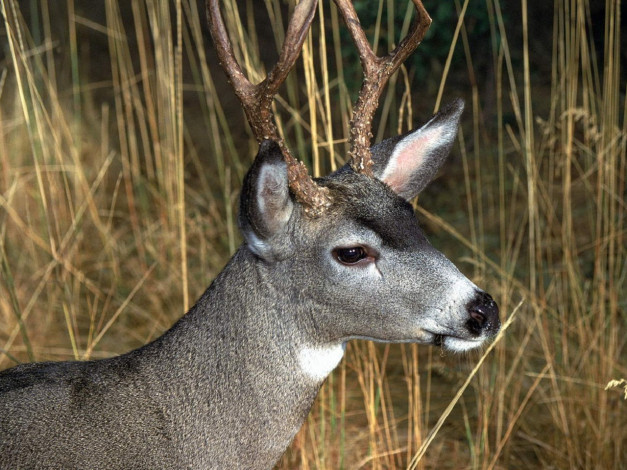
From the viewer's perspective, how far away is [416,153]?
3172 mm

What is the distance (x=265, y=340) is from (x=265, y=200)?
397 mm

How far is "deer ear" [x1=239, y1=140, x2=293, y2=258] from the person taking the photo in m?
2.46

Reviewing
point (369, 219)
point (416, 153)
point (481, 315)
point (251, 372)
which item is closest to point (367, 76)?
point (416, 153)

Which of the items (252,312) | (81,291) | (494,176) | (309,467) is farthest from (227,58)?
(494,176)

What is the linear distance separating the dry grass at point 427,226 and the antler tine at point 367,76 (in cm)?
81

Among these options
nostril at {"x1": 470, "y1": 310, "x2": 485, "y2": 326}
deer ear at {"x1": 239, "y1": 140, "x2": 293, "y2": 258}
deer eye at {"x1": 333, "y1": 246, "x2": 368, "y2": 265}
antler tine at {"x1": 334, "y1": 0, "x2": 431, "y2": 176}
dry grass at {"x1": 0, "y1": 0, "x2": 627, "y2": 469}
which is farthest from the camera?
dry grass at {"x1": 0, "y1": 0, "x2": 627, "y2": 469}

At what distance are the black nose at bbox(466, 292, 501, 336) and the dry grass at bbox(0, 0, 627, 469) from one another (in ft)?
1.81

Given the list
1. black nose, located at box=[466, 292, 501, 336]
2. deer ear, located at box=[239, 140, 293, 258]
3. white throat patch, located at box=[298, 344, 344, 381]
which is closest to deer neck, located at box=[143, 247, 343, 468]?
white throat patch, located at box=[298, 344, 344, 381]

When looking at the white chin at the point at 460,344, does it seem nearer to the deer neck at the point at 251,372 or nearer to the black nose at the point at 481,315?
the black nose at the point at 481,315

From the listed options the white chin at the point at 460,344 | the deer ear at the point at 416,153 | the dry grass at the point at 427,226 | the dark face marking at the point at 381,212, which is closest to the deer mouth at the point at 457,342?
the white chin at the point at 460,344

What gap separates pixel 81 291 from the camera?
19.9ft

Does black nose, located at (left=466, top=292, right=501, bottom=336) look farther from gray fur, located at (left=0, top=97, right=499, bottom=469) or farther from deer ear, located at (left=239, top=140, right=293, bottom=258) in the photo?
deer ear, located at (left=239, top=140, right=293, bottom=258)

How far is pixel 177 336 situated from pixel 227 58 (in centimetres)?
78

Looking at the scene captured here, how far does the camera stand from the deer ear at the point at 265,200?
2.46m
